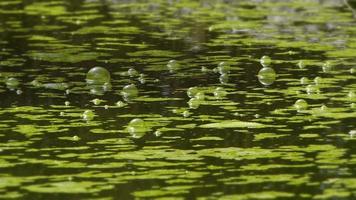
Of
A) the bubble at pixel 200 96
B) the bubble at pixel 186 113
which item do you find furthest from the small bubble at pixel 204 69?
the bubble at pixel 186 113

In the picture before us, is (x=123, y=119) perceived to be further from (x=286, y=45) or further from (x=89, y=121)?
(x=286, y=45)

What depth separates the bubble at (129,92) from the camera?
24.4 feet

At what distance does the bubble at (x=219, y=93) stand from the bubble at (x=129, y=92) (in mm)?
578

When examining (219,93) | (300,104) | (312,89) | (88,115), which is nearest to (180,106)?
(219,93)

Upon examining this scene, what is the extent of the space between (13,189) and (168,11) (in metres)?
8.34

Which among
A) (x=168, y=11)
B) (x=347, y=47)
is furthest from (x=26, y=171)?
(x=168, y=11)

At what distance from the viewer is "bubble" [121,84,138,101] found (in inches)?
293

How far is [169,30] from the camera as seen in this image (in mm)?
11141

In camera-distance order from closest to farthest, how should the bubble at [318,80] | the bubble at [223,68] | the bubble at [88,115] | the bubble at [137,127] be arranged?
the bubble at [137,127]
the bubble at [88,115]
the bubble at [318,80]
the bubble at [223,68]

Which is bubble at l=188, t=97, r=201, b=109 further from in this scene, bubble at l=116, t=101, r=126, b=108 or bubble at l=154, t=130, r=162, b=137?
bubble at l=154, t=130, r=162, b=137

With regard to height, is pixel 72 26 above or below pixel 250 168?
above

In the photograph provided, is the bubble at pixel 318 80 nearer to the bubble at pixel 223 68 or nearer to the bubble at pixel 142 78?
the bubble at pixel 223 68

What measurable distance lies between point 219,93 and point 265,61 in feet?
5.01

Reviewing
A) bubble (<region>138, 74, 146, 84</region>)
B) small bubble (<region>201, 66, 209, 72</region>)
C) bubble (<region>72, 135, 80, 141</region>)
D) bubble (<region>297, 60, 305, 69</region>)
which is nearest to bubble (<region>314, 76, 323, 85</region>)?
bubble (<region>297, 60, 305, 69</region>)
